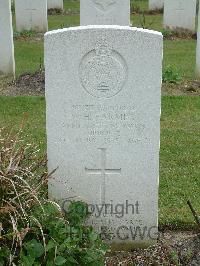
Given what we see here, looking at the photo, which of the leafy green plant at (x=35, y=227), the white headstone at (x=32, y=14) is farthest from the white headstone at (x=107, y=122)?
the white headstone at (x=32, y=14)

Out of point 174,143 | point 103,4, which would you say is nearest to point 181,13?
point 103,4

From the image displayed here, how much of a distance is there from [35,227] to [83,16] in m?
6.51

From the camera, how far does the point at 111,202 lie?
3951 mm

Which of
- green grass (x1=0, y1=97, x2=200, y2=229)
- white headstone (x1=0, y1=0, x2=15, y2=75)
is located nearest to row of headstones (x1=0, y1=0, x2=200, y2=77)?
white headstone (x1=0, y1=0, x2=15, y2=75)

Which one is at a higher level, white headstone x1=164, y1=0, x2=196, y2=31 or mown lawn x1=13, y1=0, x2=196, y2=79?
white headstone x1=164, y1=0, x2=196, y2=31

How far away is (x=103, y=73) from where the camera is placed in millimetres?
3684

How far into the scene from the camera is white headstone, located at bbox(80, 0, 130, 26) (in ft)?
30.5

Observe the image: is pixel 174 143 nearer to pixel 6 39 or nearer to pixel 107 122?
pixel 107 122

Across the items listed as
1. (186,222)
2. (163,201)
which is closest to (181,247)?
(186,222)

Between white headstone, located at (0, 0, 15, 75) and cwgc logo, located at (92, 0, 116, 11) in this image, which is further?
cwgc logo, located at (92, 0, 116, 11)

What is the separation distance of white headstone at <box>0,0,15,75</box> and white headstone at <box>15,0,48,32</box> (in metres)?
4.84

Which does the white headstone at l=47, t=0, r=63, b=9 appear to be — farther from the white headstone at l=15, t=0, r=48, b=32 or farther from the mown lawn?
the white headstone at l=15, t=0, r=48, b=32

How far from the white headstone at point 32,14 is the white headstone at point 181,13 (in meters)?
3.03

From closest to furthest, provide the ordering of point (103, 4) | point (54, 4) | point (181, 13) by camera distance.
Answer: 1. point (103, 4)
2. point (181, 13)
3. point (54, 4)
